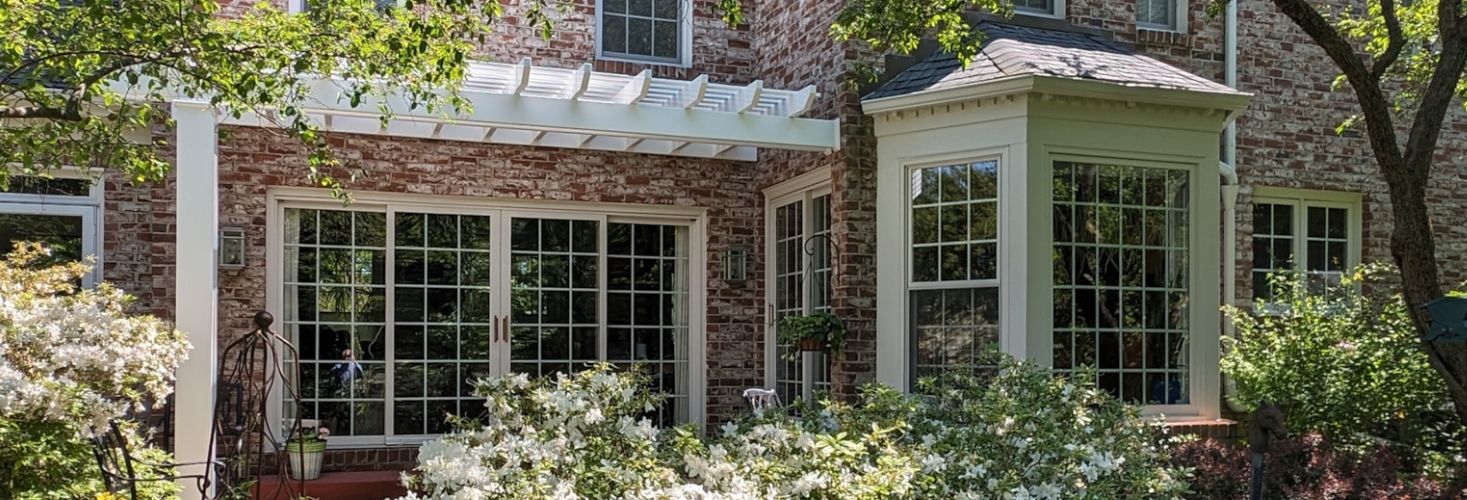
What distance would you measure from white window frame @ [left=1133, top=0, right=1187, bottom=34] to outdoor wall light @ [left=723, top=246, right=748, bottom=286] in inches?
130

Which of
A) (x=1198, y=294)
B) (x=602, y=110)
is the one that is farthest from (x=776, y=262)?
(x=1198, y=294)

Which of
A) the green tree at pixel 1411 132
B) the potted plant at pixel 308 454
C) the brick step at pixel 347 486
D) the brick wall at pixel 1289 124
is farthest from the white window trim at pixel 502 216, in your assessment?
the brick wall at pixel 1289 124

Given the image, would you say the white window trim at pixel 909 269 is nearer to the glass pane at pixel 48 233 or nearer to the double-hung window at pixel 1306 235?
the double-hung window at pixel 1306 235

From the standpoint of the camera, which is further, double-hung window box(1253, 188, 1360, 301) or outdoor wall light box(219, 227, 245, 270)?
double-hung window box(1253, 188, 1360, 301)

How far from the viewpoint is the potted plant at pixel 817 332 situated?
25.0ft

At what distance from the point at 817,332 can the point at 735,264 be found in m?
1.83

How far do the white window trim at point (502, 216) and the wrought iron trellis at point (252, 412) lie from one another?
0.21m

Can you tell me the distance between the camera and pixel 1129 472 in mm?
4586

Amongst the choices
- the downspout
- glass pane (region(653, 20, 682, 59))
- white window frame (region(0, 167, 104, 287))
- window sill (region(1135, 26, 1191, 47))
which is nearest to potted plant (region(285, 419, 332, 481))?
white window frame (region(0, 167, 104, 287))

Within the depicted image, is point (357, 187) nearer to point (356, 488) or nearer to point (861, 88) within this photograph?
point (356, 488)

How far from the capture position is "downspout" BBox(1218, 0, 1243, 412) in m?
8.63

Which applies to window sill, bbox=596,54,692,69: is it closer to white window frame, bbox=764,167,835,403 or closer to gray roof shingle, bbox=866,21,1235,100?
white window frame, bbox=764,167,835,403

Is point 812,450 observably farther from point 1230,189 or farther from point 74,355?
point 1230,189

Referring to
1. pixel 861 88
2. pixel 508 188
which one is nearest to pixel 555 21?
pixel 508 188
